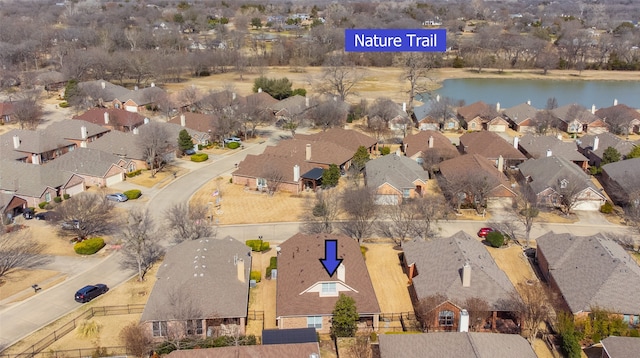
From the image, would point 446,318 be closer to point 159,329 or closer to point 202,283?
point 202,283

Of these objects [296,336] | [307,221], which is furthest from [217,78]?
[296,336]

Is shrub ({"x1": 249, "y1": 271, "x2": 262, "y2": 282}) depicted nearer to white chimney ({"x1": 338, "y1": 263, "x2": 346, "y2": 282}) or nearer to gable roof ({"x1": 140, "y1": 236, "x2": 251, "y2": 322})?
gable roof ({"x1": 140, "y1": 236, "x2": 251, "y2": 322})

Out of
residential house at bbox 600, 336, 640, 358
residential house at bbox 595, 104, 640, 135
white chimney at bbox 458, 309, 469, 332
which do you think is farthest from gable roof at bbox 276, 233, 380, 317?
residential house at bbox 595, 104, 640, 135

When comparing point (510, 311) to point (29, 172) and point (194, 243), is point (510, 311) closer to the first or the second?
point (194, 243)

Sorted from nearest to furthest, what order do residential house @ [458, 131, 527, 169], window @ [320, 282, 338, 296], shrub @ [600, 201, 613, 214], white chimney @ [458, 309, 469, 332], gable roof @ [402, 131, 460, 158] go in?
white chimney @ [458, 309, 469, 332], window @ [320, 282, 338, 296], shrub @ [600, 201, 613, 214], residential house @ [458, 131, 527, 169], gable roof @ [402, 131, 460, 158]

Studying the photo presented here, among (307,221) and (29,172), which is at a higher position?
(29,172)

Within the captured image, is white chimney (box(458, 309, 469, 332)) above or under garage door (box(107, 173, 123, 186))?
above

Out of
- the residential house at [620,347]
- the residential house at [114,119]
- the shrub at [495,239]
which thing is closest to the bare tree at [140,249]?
the shrub at [495,239]
